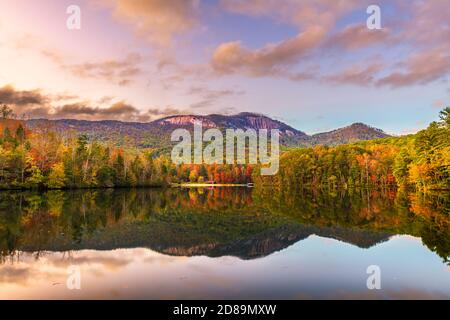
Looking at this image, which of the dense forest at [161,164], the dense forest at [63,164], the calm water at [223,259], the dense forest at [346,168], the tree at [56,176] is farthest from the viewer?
the dense forest at [346,168]

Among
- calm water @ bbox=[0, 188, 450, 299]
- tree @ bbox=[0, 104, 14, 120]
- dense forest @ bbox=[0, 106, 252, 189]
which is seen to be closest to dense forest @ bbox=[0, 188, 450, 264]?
calm water @ bbox=[0, 188, 450, 299]

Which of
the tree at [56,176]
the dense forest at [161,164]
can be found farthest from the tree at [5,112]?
the tree at [56,176]

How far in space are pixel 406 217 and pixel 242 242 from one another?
55.7 feet

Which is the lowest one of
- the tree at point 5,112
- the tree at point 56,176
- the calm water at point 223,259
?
the calm water at point 223,259

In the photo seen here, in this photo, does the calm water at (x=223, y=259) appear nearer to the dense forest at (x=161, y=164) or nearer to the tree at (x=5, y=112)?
the dense forest at (x=161, y=164)

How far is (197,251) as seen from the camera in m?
17.9

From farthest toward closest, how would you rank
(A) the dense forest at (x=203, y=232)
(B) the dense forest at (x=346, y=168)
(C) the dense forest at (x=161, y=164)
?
(B) the dense forest at (x=346, y=168), (C) the dense forest at (x=161, y=164), (A) the dense forest at (x=203, y=232)

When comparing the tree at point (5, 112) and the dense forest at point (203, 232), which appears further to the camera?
the tree at point (5, 112)

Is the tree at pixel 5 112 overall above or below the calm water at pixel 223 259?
above

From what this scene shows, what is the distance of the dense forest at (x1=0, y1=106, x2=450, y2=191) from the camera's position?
66688 mm

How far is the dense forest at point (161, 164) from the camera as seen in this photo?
66688 millimetres

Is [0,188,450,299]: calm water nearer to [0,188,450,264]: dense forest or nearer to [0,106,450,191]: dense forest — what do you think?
[0,188,450,264]: dense forest

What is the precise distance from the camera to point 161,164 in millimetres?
134000
